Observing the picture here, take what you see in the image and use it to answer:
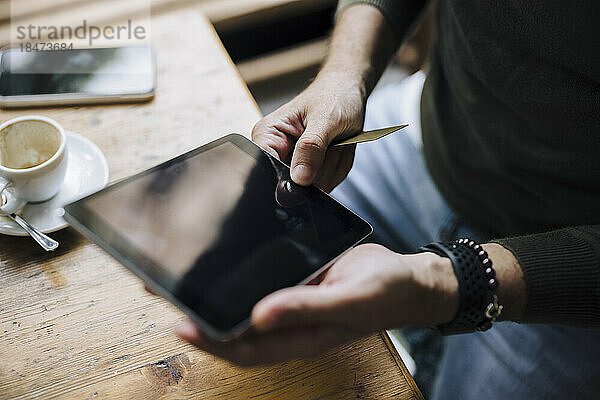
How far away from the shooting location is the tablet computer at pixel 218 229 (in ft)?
1.60

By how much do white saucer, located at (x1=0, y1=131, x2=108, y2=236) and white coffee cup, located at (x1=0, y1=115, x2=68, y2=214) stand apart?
0.01m

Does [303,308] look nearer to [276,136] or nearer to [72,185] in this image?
[276,136]

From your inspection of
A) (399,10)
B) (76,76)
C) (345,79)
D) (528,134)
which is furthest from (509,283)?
(76,76)

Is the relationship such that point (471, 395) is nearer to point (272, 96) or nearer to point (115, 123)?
point (115, 123)

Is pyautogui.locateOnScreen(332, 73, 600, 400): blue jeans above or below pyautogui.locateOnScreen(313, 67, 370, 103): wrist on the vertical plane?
below

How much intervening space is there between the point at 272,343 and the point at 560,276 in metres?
0.35

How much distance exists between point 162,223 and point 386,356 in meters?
0.28

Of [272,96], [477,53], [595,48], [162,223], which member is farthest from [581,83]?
[272,96]

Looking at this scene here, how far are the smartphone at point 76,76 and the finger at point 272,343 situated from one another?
464 mm

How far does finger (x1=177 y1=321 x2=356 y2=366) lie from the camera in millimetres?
459

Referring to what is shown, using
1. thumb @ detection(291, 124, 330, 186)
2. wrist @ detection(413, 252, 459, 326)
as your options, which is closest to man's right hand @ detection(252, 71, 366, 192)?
thumb @ detection(291, 124, 330, 186)

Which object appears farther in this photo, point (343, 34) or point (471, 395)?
point (343, 34)

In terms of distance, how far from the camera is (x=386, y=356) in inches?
22.8

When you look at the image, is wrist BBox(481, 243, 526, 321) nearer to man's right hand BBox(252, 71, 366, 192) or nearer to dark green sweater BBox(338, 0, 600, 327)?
dark green sweater BBox(338, 0, 600, 327)
